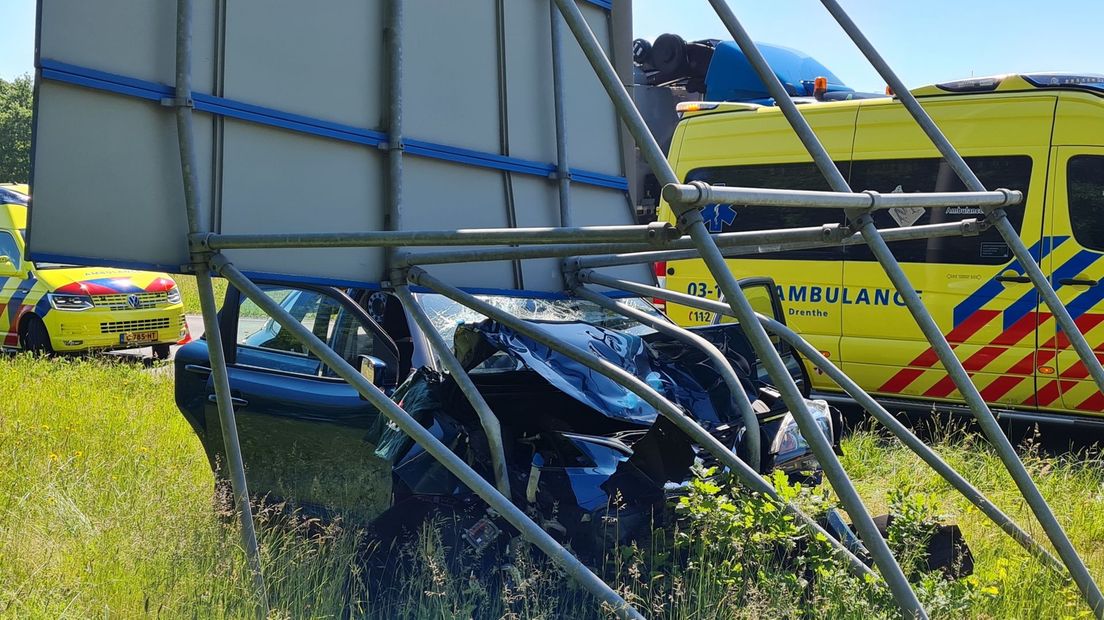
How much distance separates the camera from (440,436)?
424cm

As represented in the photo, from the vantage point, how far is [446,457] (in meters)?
3.37

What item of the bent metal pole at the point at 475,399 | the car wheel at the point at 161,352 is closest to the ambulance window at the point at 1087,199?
the bent metal pole at the point at 475,399


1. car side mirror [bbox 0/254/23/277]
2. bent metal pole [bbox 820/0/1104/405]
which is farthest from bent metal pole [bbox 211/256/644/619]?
car side mirror [bbox 0/254/23/277]

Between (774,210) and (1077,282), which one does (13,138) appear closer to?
(774,210)

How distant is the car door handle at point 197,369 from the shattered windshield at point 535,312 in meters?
1.28

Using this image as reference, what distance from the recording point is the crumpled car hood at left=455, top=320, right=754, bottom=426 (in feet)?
14.8

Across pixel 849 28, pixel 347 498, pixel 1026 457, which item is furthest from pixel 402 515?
pixel 1026 457

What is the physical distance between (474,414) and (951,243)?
4.72 m

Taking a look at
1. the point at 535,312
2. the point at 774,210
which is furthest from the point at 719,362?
the point at 774,210

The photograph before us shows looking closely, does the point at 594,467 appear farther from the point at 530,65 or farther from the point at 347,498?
the point at 530,65

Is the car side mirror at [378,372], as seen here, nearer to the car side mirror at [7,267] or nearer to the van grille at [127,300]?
the van grille at [127,300]

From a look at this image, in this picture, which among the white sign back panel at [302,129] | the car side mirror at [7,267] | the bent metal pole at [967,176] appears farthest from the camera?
the car side mirror at [7,267]

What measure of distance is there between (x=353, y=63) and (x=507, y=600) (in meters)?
2.20

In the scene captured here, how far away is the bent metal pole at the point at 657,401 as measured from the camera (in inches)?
141
